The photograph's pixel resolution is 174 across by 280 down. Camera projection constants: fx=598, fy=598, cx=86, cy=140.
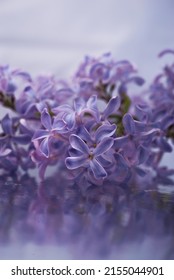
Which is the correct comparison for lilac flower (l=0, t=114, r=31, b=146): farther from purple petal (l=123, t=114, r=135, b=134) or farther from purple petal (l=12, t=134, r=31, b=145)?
purple petal (l=123, t=114, r=135, b=134)

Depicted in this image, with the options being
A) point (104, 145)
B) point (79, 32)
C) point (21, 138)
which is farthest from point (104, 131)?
point (79, 32)

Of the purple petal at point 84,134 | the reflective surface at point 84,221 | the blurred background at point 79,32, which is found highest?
the blurred background at point 79,32

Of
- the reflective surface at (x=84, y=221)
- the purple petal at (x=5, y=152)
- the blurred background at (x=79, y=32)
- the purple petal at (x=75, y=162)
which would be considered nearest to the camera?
the reflective surface at (x=84, y=221)

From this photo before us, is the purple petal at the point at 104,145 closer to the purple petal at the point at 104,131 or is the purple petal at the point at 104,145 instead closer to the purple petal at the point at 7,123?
the purple petal at the point at 104,131

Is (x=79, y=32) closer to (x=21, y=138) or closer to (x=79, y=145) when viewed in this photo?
(x=21, y=138)

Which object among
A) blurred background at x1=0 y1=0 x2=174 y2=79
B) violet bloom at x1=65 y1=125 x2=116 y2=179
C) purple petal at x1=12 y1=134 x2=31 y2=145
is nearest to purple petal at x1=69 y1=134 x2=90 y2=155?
violet bloom at x1=65 y1=125 x2=116 y2=179

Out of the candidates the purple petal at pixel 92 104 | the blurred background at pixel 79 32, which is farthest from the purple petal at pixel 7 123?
the blurred background at pixel 79 32
